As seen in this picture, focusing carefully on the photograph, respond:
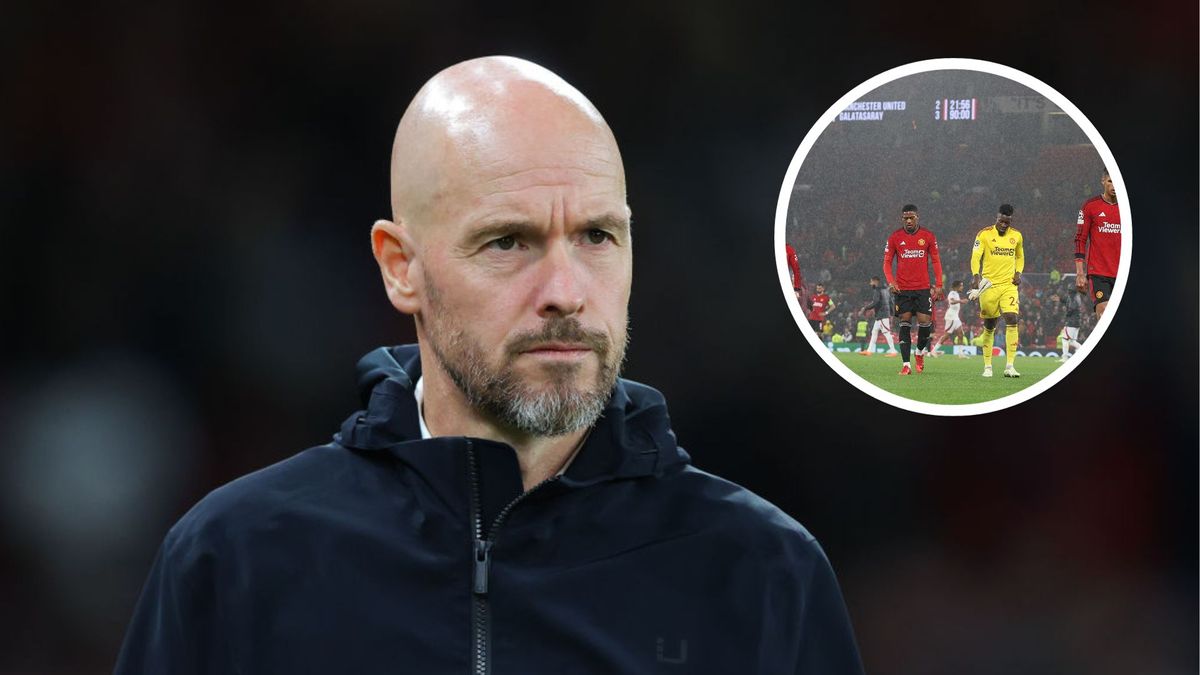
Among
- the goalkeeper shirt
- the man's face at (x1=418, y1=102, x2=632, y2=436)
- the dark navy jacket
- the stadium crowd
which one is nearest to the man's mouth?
the man's face at (x1=418, y1=102, x2=632, y2=436)

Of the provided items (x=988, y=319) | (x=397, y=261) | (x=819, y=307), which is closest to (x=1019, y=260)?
(x=988, y=319)

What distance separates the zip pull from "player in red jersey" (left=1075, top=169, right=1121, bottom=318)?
2.50m

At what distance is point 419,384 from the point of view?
2250 mm

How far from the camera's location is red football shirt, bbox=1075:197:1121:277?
4047 millimetres

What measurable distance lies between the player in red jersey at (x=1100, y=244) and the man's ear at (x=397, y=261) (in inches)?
96.5

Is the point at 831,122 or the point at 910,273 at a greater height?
the point at 831,122

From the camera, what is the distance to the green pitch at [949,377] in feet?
12.6

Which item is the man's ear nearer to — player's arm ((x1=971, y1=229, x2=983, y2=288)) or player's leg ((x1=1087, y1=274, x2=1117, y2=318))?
player's arm ((x1=971, y1=229, x2=983, y2=288))

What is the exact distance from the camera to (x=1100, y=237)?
13.3ft

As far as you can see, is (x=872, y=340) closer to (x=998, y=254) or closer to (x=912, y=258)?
(x=912, y=258)

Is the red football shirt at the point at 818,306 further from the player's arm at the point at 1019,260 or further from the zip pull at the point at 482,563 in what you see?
the zip pull at the point at 482,563

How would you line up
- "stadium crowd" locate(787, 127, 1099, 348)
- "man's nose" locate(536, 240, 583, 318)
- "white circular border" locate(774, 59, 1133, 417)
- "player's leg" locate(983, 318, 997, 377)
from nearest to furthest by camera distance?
"man's nose" locate(536, 240, 583, 318), "white circular border" locate(774, 59, 1133, 417), "stadium crowd" locate(787, 127, 1099, 348), "player's leg" locate(983, 318, 997, 377)

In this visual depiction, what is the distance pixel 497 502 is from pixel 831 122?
1987mm

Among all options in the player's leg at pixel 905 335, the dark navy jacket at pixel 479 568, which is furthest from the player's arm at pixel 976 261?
the dark navy jacket at pixel 479 568
